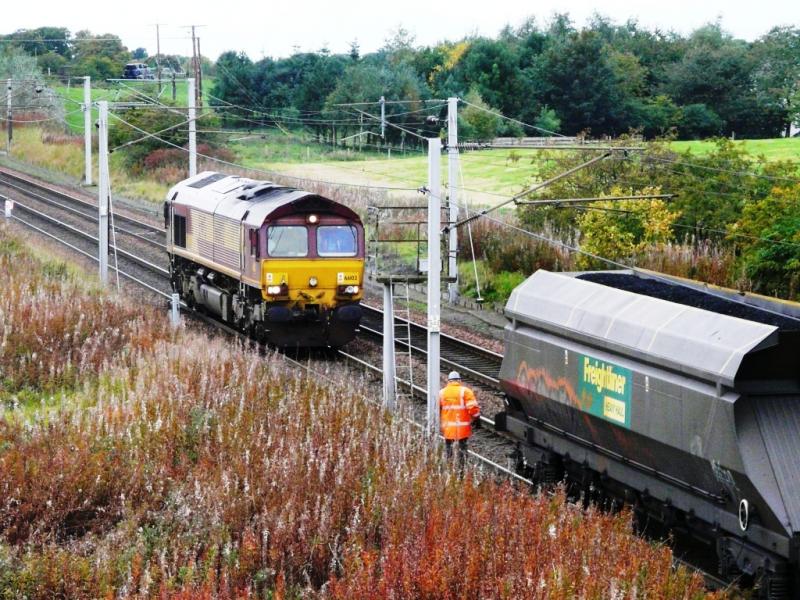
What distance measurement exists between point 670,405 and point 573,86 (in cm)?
5954

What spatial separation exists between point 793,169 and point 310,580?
23.3 m

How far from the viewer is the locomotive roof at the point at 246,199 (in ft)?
80.9

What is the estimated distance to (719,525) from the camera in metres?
12.5

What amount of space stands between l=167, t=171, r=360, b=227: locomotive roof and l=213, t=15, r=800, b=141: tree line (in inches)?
1275

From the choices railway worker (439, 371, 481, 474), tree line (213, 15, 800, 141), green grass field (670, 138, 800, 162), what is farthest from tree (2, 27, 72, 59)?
railway worker (439, 371, 481, 474)

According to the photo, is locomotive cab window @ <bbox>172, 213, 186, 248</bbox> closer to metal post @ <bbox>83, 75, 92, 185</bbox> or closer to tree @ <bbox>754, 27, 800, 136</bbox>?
metal post @ <bbox>83, 75, 92, 185</bbox>

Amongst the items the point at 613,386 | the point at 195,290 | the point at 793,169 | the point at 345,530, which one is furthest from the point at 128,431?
the point at 793,169

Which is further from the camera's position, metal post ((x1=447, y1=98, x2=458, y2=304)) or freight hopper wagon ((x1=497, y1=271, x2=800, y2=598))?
metal post ((x1=447, y1=98, x2=458, y2=304))

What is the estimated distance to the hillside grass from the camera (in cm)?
1085

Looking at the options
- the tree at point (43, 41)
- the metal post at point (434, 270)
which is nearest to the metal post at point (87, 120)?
the metal post at point (434, 270)

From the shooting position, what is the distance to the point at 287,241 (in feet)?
80.7

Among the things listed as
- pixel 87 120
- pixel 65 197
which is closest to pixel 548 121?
pixel 65 197

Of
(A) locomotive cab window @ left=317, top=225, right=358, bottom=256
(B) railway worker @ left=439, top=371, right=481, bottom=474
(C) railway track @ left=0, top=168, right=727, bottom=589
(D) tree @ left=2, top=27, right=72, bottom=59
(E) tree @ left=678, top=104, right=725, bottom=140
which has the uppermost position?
(D) tree @ left=2, top=27, right=72, bottom=59

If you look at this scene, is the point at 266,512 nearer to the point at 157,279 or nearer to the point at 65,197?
the point at 157,279
